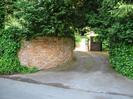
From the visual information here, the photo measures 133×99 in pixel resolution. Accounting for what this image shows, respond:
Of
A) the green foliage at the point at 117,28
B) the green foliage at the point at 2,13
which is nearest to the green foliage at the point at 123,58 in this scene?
the green foliage at the point at 117,28

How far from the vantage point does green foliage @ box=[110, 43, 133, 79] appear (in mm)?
13297

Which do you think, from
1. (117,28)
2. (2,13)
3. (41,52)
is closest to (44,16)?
(41,52)

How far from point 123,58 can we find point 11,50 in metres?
5.85

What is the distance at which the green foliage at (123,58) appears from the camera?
43.6 feet

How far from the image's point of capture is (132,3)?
12914 mm

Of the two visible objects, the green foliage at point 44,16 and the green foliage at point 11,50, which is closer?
the green foliage at point 44,16

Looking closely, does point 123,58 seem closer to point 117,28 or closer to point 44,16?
point 117,28

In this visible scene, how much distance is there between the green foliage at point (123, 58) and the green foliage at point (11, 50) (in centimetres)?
425

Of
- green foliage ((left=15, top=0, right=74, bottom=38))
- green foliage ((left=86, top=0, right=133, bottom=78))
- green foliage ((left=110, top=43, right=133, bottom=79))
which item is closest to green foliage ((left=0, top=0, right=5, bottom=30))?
green foliage ((left=15, top=0, right=74, bottom=38))

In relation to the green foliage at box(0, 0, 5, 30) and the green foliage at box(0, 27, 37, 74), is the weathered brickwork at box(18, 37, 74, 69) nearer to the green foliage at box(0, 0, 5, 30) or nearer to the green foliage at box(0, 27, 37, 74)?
the green foliage at box(0, 27, 37, 74)

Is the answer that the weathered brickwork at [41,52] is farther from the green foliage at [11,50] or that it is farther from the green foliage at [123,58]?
the green foliage at [123,58]

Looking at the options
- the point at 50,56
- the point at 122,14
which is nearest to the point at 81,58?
the point at 50,56

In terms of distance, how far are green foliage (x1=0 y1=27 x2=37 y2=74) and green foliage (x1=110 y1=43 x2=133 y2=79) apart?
425cm

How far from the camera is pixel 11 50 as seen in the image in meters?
14.7
